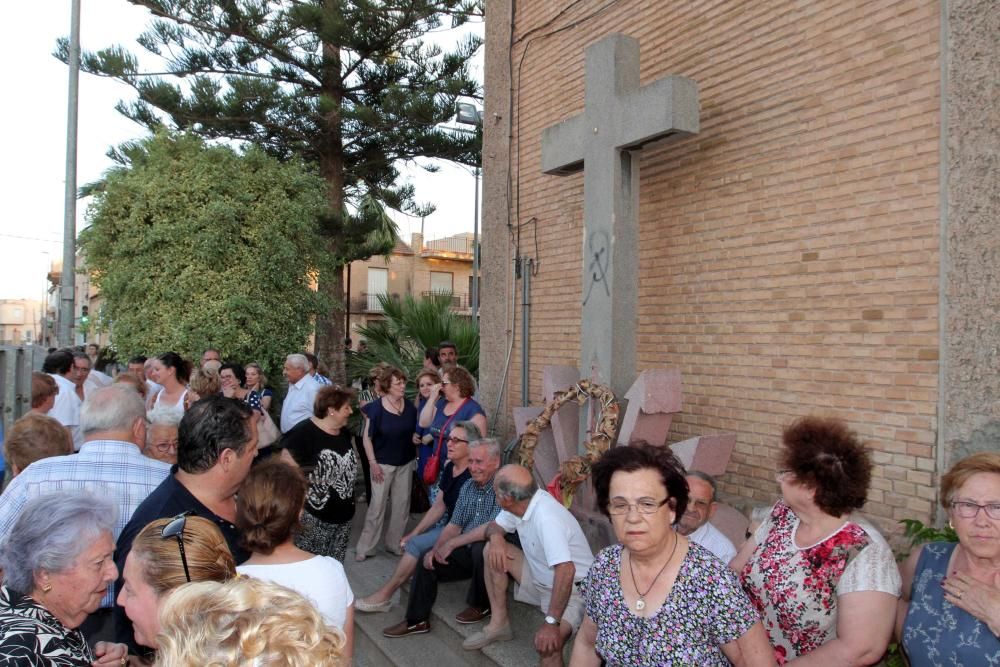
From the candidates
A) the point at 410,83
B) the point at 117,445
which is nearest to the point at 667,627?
the point at 117,445

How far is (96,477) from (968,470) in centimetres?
330

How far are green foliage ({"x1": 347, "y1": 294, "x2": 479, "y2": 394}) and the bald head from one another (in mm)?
5964

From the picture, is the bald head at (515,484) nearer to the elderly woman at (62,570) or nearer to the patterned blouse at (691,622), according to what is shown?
the patterned blouse at (691,622)

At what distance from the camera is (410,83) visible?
1609cm

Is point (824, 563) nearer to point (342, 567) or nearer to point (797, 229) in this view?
point (342, 567)

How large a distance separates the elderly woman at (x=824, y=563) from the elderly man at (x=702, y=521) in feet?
3.06

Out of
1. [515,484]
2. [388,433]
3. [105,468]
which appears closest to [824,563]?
[515,484]

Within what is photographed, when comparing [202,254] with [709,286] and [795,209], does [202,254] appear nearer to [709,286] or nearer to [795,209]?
[709,286]

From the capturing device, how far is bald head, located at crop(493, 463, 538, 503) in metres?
4.34

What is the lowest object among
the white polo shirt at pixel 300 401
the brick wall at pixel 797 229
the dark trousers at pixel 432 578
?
the dark trousers at pixel 432 578

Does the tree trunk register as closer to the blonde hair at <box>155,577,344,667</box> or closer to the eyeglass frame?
the eyeglass frame

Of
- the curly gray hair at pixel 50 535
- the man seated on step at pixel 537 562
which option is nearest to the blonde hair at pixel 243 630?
the curly gray hair at pixel 50 535

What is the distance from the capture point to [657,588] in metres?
2.38

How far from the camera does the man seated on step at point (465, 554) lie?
4902 mm
